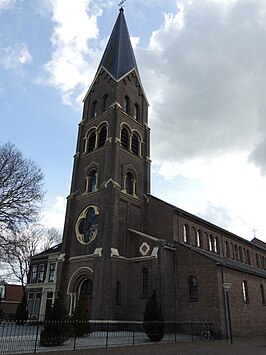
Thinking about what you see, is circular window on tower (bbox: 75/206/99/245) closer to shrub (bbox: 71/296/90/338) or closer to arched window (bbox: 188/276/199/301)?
arched window (bbox: 188/276/199/301)

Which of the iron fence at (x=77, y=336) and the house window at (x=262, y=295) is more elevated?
the house window at (x=262, y=295)

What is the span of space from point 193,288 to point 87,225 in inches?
433

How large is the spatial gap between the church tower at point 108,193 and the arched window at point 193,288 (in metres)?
4.27

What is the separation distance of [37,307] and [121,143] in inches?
811

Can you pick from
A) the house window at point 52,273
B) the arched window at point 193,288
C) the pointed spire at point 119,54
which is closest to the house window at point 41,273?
the house window at point 52,273

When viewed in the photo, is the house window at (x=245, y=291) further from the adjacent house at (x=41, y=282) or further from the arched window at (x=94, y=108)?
the arched window at (x=94, y=108)

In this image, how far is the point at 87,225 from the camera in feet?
98.8

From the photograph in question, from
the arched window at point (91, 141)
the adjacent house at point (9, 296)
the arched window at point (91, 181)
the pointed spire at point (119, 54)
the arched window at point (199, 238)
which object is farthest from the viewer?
the adjacent house at point (9, 296)

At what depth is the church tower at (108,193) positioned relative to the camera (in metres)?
26.0

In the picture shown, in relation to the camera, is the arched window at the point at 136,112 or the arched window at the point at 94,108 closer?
the arched window at the point at 136,112

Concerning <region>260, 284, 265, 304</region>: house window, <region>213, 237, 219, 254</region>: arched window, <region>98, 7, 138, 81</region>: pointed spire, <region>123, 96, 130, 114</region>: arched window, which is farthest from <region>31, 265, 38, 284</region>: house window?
<region>260, 284, 265, 304</region>: house window

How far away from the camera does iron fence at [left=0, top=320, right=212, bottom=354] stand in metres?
15.9

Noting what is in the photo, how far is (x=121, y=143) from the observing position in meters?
32.8

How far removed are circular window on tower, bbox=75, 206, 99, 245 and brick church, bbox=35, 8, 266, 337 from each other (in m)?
0.10
